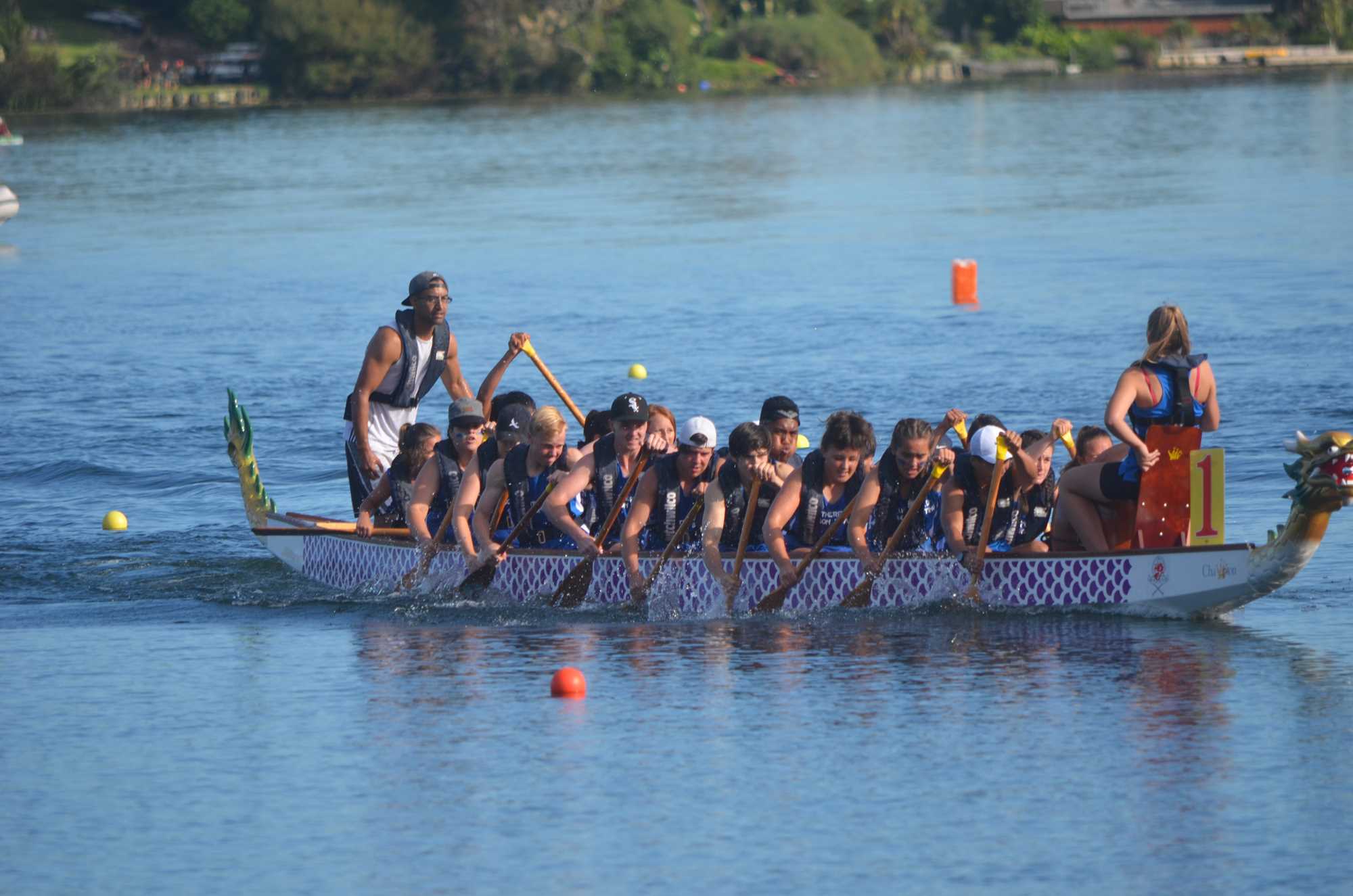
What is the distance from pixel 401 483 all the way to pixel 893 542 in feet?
11.0

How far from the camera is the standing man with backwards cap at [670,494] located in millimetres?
11547

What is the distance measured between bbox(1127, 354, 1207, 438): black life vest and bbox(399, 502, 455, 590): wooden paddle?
13.7 feet

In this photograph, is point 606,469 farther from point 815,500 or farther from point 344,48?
point 344,48

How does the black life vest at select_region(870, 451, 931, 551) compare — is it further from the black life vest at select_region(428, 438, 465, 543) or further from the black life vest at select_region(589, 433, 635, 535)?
the black life vest at select_region(428, 438, 465, 543)

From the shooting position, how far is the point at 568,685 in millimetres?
10414

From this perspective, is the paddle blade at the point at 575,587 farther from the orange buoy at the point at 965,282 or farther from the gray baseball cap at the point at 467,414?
the orange buoy at the point at 965,282

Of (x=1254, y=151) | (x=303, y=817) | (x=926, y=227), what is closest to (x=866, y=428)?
(x=303, y=817)

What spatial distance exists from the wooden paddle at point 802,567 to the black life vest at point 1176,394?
5.33ft

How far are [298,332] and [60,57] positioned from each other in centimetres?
6276

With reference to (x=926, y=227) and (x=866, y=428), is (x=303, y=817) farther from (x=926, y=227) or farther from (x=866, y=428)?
(x=926, y=227)

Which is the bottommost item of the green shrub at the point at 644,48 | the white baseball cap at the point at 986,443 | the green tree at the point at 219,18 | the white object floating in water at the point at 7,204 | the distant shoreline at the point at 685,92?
the white baseball cap at the point at 986,443

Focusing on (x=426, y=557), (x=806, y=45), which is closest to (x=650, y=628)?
(x=426, y=557)

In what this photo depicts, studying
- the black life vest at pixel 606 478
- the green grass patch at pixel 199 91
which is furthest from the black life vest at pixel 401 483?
the green grass patch at pixel 199 91

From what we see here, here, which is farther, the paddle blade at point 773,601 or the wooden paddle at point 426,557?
the wooden paddle at point 426,557
